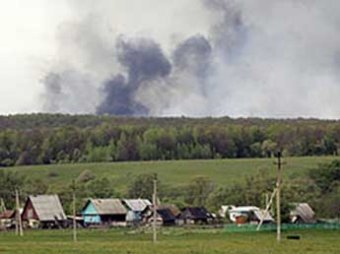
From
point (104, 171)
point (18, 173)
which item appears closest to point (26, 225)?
point (18, 173)

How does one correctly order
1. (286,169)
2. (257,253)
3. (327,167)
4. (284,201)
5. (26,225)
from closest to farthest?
(257,253)
(284,201)
(26,225)
(327,167)
(286,169)

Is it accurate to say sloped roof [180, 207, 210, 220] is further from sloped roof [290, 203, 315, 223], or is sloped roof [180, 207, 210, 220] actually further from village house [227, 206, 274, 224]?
sloped roof [290, 203, 315, 223]

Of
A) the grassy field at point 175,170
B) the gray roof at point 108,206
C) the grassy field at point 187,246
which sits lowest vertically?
the grassy field at point 187,246

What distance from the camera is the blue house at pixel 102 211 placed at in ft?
462

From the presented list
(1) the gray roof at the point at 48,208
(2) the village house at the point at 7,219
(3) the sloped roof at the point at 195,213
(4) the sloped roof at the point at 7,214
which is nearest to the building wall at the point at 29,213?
(1) the gray roof at the point at 48,208

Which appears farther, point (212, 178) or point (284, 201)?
point (212, 178)

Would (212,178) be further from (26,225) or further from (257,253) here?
(257,253)

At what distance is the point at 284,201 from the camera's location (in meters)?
122

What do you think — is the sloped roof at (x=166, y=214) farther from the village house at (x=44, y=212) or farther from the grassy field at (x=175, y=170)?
the grassy field at (x=175, y=170)

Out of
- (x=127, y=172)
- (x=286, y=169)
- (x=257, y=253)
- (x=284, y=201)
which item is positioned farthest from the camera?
(x=127, y=172)

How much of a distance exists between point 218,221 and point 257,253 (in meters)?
87.8

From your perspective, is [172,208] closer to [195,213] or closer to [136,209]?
[195,213]

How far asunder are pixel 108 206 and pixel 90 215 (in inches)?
117

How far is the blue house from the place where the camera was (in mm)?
140875
